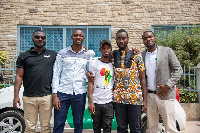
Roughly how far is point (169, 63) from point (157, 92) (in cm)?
46

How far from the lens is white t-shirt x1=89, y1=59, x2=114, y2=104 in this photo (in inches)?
114

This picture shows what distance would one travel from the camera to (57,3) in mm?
8031

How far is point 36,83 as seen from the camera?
2963mm

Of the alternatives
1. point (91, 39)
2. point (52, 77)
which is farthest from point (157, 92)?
point (91, 39)

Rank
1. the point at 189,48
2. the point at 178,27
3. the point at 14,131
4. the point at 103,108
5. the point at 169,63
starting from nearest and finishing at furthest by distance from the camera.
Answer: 1. the point at 103,108
2. the point at 169,63
3. the point at 14,131
4. the point at 189,48
5. the point at 178,27

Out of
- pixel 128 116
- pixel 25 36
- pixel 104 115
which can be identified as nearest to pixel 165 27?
pixel 25 36

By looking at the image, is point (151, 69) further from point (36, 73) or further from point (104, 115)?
point (36, 73)

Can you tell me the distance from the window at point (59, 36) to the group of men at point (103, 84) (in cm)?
509

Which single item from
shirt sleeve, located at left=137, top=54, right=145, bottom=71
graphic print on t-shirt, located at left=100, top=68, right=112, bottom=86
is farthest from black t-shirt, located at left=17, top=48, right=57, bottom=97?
shirt sleeve, located at left=137, top=54, right=145, bottom=71

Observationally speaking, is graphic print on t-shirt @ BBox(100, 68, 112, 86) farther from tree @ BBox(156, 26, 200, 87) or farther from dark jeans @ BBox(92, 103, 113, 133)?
tree @ BBox(156, 26, 200, 87)

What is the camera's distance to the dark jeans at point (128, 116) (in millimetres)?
2824

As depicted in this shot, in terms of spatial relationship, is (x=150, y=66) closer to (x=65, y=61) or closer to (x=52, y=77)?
(x=65, y=61)

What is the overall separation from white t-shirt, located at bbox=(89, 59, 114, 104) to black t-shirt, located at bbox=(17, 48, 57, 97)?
0.63 m

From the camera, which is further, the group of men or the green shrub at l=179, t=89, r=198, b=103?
the green shrub at l=179, t=89, r=198, b=103
